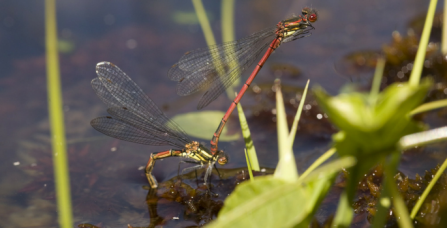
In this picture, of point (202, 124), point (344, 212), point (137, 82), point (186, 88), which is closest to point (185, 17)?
point (137, 82)

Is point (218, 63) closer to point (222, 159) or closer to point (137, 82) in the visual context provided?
point (222, 159)

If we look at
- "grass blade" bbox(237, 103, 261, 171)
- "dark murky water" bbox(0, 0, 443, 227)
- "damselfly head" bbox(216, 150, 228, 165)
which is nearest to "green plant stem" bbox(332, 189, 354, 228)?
"grass blade" bbox(237, 103, 261, 171)

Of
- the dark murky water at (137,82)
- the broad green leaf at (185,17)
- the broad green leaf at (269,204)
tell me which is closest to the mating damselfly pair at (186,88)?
the dark murky water at (137,82)

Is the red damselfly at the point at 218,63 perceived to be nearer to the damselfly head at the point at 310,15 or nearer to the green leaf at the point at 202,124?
the damselfly head at the point at 310,15

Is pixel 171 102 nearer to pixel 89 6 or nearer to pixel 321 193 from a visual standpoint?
pixel 89 6

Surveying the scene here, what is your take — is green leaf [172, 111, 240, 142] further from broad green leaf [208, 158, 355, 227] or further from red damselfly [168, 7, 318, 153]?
broad green leaf [208, 158, 355, 227]

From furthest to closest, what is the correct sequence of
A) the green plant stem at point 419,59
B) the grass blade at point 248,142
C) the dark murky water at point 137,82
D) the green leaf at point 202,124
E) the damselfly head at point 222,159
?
the green leaf at point 202,124 → the damselfly head at point 222,159 → the dark murky water at point 137,82 → the grass blade at point 248,142 → the green plant stem at point 419,59
